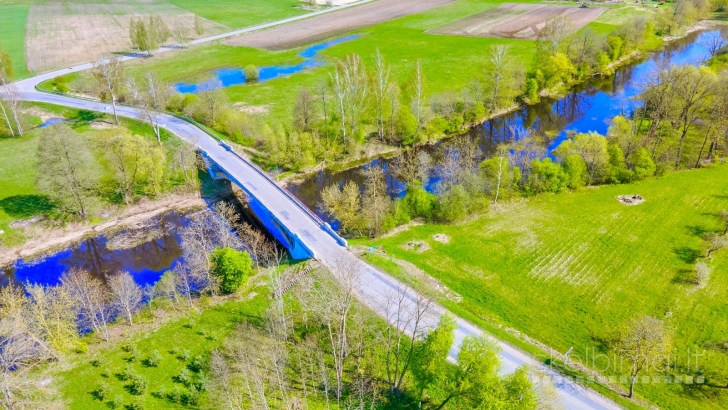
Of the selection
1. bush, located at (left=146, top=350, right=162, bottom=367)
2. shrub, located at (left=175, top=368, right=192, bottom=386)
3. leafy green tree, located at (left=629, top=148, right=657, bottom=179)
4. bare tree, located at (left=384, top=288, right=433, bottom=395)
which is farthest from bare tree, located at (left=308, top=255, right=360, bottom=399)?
leafy green tree, located at (left=629, top=148, right=657, bottom=179)

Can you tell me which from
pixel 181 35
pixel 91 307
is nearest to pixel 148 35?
pixel 181 35

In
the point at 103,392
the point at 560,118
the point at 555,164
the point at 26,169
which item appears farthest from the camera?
the point at 560,118

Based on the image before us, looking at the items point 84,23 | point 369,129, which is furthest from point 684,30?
point 84,23

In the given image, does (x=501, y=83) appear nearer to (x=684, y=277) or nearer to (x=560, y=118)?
(x=560, y=118)

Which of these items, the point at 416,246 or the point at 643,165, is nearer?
the point at 416,246

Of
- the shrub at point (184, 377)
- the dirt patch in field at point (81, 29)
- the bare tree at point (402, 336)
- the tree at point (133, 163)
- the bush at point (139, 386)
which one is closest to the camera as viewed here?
the bare tree at point (402, 336)

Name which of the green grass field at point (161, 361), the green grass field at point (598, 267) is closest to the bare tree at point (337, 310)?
the green grass field at point (161, 361)

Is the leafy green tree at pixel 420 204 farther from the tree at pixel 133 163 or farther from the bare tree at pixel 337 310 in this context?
the tree at pixel 133 163
